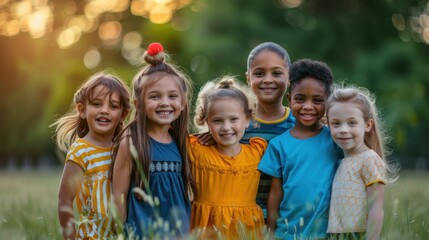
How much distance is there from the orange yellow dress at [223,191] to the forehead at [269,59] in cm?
74

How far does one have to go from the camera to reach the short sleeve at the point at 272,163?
13.8ft

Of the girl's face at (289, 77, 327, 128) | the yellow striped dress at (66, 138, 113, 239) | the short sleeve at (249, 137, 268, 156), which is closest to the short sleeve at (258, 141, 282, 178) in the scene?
the short sleeve at (249, 137, 268, 156)

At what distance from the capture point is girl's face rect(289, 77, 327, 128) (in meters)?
4.16

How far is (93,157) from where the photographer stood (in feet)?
13.4

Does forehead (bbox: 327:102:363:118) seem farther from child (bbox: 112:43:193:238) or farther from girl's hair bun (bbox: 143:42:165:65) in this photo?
girl's hair bun (bbox: 143:42:165:65)

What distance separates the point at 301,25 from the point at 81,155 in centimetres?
1620

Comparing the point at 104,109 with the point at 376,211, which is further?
the point at 104,109

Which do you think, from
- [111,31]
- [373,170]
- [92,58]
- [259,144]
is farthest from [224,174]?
[111,31]

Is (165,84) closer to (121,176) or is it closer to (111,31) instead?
(121,176)

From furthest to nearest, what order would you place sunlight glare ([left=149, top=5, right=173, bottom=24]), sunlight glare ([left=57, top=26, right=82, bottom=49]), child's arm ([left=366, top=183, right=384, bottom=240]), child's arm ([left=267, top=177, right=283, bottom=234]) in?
sunlight glare ([left=57, top=26, right=82, bottom=49])
sunlight glare ([left=149, top=5, right=173, bottom=24])
child's arm ([left=267, top=177, right=283, bottom=234])
child's arm ([left=366, top=183, right=384, bottom=240])

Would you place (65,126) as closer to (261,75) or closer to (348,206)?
(261,75)

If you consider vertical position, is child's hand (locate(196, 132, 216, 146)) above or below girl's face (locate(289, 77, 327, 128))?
below

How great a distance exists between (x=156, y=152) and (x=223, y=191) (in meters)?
0.50

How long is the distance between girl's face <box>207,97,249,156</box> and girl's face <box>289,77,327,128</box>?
0.35 m
